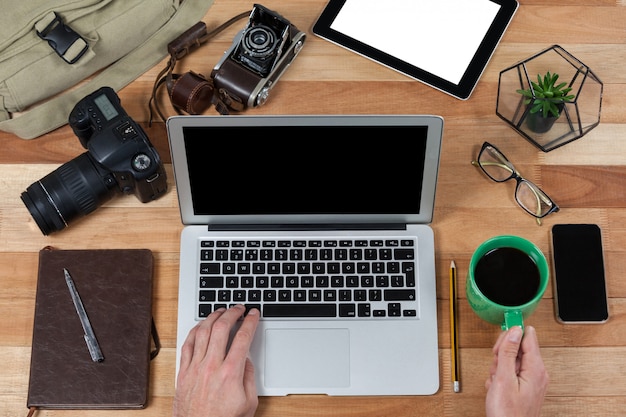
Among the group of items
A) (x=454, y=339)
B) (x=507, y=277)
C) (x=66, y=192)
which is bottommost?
(x=454, y=339)

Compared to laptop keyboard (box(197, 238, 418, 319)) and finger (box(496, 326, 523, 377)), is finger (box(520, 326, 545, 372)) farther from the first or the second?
laptop keyboard (box(197, 238, 418, 319))

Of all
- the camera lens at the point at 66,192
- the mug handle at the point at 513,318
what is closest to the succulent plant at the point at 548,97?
the mug handle at the point at 513,318

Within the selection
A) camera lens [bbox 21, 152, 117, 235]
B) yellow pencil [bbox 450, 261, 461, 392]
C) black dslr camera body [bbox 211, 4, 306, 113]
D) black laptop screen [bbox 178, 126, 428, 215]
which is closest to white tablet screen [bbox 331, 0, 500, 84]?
black dslr camera body [bbox 211, 4, 306, 113]

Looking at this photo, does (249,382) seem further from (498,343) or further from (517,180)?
(517,180)

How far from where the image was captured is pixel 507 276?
112cm

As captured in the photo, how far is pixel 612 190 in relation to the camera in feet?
4.12

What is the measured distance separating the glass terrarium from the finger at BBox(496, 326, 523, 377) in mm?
349

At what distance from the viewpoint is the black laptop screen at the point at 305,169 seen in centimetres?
111

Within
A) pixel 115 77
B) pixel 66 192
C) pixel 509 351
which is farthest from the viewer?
pixel 115 77

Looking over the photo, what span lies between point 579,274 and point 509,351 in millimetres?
206

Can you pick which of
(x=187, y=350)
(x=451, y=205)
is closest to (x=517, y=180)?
(x=451, y=205)

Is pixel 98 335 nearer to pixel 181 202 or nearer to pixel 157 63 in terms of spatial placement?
pixel 181 202

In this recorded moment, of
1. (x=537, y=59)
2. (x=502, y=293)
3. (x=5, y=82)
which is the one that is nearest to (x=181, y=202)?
(x=5, y=82)

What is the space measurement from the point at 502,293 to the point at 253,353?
38 centimetres
